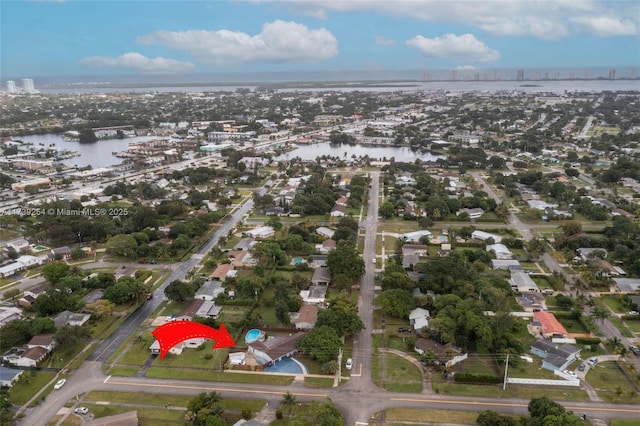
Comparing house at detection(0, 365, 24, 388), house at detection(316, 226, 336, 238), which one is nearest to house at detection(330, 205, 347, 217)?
house at detection(316, 226, 336, 238)

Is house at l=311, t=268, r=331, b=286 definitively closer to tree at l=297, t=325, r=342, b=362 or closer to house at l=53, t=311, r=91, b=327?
tree at l=297, t=325, r=342, b=362

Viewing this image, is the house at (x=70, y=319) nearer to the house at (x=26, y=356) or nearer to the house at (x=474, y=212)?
the house at (x=26, y=356)

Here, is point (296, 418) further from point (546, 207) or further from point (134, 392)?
point (546, 207)

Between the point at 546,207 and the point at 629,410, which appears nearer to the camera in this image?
the point at 629,410

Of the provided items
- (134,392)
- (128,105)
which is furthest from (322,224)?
(128,105)

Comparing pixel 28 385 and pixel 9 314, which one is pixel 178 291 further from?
pixel 9 314

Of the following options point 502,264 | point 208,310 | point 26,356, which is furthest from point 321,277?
point 26,356
